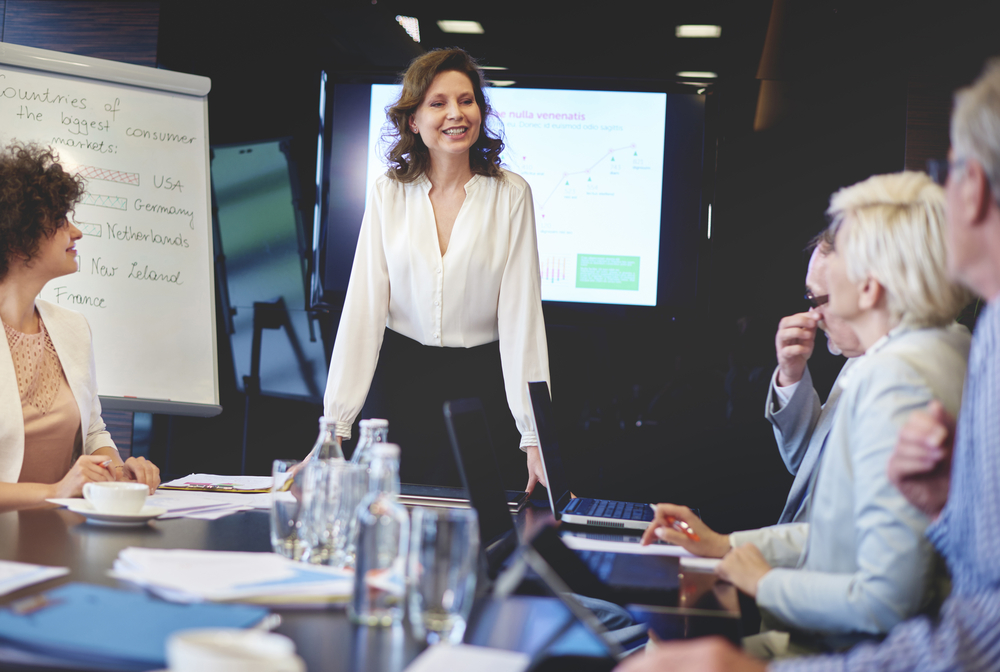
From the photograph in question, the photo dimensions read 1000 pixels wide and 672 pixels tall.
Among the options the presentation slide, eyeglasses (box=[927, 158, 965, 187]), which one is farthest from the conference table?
the presentation slide

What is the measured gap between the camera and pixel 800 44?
3.33 m

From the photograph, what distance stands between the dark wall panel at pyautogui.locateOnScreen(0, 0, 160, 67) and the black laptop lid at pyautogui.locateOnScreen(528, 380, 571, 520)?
2659mm

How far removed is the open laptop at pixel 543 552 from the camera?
1.11 metres

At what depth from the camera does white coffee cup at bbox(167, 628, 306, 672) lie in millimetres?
615

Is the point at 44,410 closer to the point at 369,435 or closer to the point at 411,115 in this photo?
the point at 369,435

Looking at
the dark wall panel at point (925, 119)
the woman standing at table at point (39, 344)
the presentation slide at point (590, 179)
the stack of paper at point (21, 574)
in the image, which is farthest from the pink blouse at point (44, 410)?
the dark wall panel at point (925, 119)

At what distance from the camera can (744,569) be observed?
1189 mm

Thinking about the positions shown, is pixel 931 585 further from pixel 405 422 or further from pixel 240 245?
pixel 240 245

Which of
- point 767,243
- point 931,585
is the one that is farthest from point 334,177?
point 931,585

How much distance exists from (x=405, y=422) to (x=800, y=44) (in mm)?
2365

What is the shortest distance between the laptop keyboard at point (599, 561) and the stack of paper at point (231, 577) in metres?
0.39

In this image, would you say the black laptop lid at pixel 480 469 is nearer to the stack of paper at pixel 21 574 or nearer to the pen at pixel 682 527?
the pen at pixel 682 527

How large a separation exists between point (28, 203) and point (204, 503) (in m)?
0.88

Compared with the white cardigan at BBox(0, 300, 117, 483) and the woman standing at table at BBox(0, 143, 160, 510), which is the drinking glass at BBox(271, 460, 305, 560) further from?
the white cardigan at BBox(0, 300, 117, 483)
